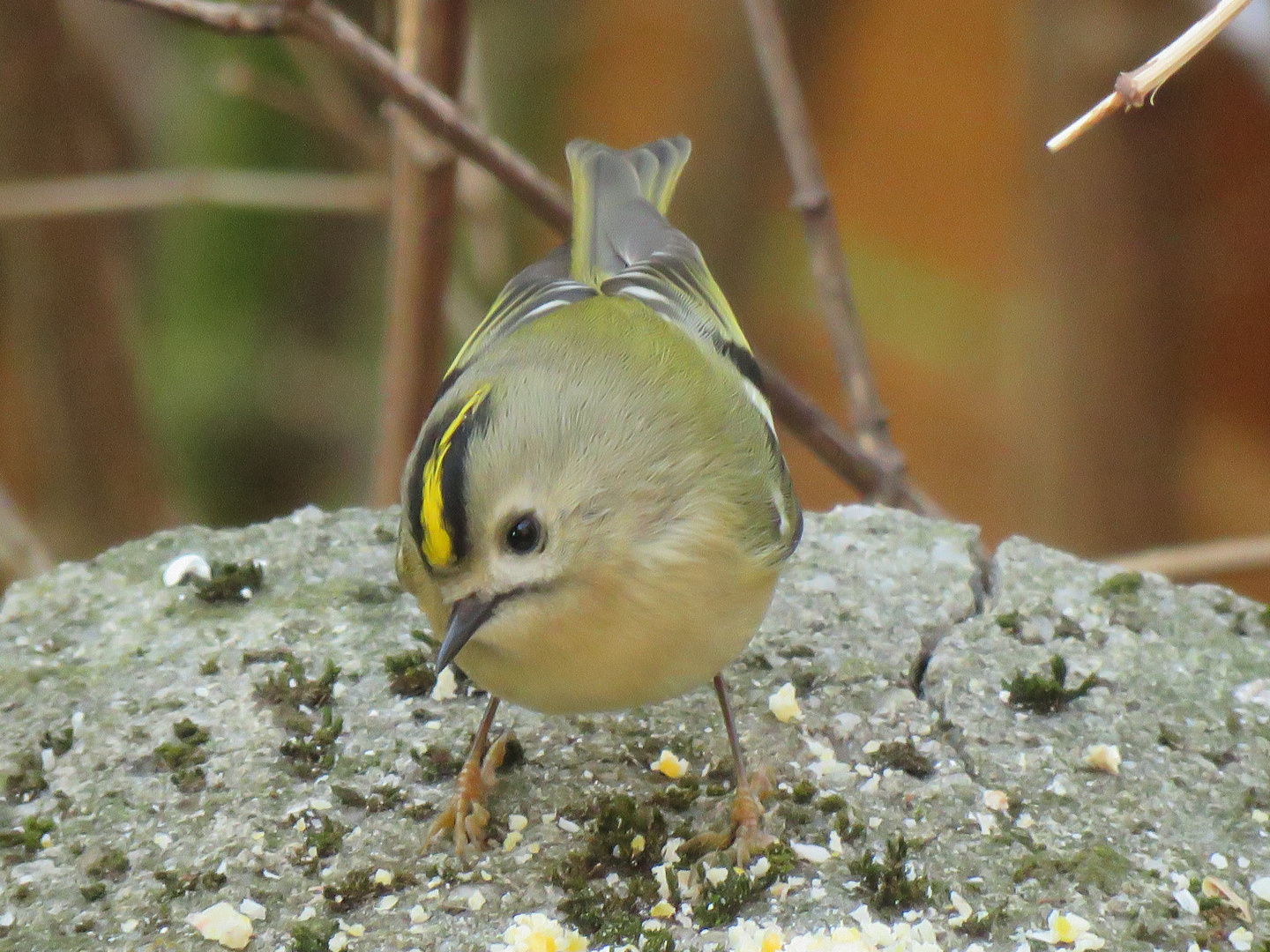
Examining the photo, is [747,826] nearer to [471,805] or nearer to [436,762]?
[471,805]

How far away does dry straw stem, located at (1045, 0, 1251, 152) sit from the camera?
1.23 meters

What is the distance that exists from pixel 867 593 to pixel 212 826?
1.10 m

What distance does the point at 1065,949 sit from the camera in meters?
1.79

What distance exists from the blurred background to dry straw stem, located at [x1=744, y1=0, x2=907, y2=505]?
0.62 metres

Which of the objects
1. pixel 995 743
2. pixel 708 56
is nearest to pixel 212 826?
pixel 995 743

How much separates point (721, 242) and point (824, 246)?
1399 millimetres

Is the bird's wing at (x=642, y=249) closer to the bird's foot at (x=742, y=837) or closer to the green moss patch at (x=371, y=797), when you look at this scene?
the bird's foot at (x=742, y=837)

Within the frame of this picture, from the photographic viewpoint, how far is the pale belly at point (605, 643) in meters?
1.83

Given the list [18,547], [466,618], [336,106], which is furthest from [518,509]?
[336,106]

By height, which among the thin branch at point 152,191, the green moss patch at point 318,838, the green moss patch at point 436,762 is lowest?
the green moss patch at point 318,838

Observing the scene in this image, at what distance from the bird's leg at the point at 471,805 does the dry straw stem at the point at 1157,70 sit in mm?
1150

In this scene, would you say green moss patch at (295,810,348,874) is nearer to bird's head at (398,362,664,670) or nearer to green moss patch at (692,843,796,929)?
bird's head at (398,362,664,670)

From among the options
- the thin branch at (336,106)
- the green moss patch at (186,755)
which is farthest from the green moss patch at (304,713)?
the thin branch at (336,106)

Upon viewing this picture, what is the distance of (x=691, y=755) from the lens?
2.20m
